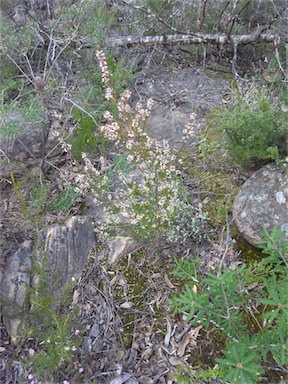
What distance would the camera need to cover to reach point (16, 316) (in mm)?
2541

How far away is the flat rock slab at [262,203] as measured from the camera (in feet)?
8.60

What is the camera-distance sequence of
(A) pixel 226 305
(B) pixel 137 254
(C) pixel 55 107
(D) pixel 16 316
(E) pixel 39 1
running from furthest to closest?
(E) pixel 39 1
(C) pixel 55 107
(B) pixel 137 254
(D) pixel 16 316
(A) pixel 226 305

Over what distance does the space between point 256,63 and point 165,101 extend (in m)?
1.08

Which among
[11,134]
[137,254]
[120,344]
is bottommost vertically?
[120,344]

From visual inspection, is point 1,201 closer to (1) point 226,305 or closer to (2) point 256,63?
(1) point 226,305

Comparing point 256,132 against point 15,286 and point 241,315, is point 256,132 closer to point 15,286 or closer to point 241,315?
point 241,315

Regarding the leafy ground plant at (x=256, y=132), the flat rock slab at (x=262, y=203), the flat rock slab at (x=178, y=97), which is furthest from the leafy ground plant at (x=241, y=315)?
the flat rock slab at (x=178, y=97)

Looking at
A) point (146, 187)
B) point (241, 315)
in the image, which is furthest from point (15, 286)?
point (241, 315)

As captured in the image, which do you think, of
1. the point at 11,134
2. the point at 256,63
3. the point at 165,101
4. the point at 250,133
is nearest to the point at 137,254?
the point at 250,133

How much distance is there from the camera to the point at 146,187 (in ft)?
8.62

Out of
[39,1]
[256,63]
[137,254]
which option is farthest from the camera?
[39,1]

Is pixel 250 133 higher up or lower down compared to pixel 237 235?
higher up

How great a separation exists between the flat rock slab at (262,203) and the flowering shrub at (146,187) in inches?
12.0

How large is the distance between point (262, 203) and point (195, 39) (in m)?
2.29
